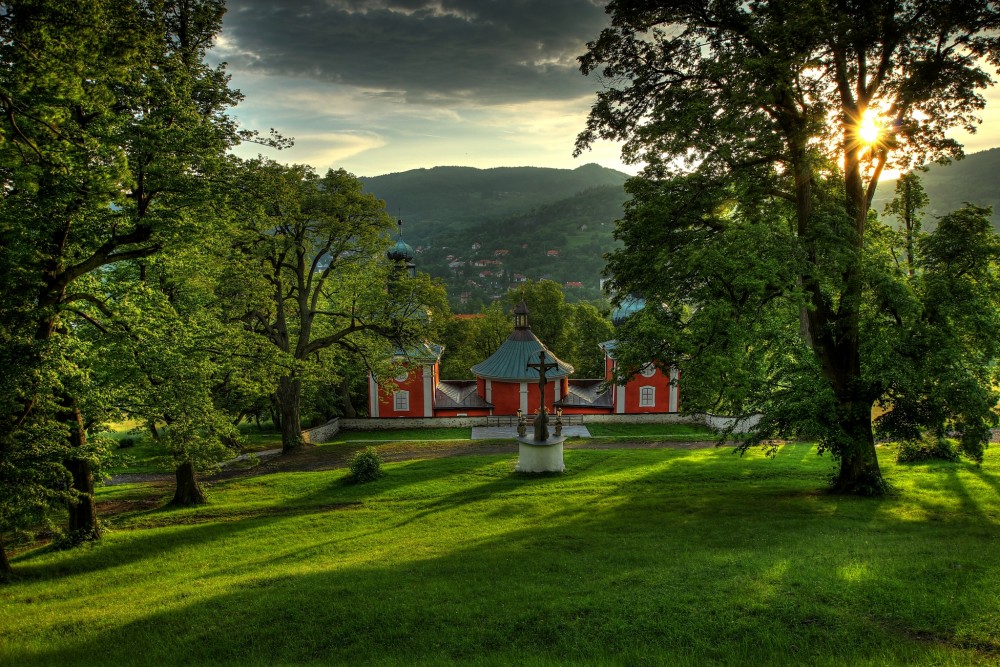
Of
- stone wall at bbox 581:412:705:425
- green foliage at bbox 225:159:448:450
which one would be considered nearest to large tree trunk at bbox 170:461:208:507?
green foliage at bbox 225:159:448:450

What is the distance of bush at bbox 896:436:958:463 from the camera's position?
1126 centimetres

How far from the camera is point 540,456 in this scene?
16.8 m

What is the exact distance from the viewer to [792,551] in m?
8.27

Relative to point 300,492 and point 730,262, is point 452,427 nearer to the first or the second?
point 300,492

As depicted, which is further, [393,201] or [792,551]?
[393,201]

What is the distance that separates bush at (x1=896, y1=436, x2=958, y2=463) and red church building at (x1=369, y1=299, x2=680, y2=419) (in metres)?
17.8

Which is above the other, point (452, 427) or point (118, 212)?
point (118, 212)

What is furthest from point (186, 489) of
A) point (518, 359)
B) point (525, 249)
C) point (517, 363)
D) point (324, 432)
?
point (525, 249)

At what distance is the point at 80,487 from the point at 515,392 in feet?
79.4

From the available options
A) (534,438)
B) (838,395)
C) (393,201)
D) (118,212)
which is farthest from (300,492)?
(393,201)

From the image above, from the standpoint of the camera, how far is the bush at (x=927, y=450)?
443 inches

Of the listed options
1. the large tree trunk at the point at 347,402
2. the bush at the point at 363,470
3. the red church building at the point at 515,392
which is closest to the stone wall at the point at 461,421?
the large tree trunk at the point at 347,402

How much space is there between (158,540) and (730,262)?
13.0m

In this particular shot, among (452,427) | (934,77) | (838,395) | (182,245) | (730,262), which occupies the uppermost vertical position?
(934,77)
